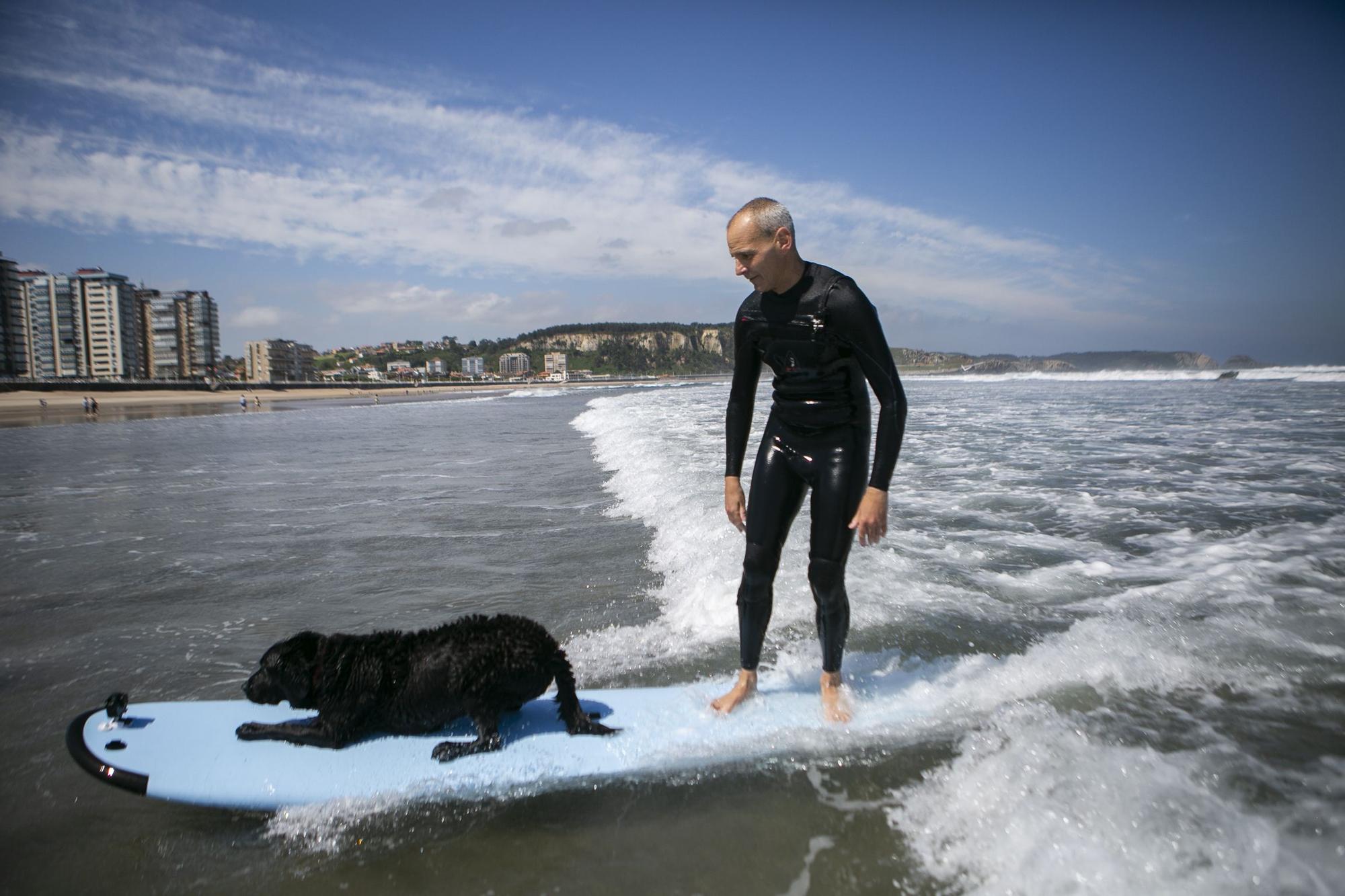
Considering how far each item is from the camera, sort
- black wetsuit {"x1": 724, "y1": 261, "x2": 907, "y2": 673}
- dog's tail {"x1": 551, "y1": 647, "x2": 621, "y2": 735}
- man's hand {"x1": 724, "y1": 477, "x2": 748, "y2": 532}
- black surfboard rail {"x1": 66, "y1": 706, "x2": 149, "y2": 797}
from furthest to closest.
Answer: man's hand {"x1": 724, "y1": 477, "x2": 748, "y2": 532}
black wetsuit {"x1": 724, "y1": 261, "x2": 907, "y2": 673}
dog's tail {"x1": 551, "y1": 647, "x2": 621, "y2": 735}
black surfboard rail {"x1": 66, "y1": 706, "x2": 149, "y2": 797}

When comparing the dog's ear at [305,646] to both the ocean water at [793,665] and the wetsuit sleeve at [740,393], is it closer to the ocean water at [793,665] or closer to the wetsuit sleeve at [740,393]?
the ocean water at [793,665]

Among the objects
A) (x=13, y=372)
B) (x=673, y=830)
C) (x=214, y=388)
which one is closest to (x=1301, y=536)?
(x=673, y=830)

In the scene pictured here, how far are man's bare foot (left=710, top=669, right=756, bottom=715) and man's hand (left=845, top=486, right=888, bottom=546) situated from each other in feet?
2.86

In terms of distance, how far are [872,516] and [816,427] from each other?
488 mm

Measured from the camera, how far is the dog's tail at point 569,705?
3.17 meters

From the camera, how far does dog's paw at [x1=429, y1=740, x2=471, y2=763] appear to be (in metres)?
2.98

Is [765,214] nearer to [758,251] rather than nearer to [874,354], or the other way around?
[758,251]

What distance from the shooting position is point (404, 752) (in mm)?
3035

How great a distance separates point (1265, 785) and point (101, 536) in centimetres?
984

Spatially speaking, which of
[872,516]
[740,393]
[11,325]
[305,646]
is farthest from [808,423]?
[11,325]

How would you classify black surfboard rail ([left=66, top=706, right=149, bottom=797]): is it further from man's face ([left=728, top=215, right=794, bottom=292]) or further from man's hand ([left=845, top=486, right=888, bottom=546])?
man's face ([left=728, top=215, right=794, bottom=292])

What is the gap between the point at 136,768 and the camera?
2.88 m

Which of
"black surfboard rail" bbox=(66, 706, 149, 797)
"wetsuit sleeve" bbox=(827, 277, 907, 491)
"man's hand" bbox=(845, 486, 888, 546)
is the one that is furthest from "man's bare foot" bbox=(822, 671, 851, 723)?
"black surfboard rail" bbox=(66, 706, 149, 797)

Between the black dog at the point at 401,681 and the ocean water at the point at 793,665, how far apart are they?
0.33m
